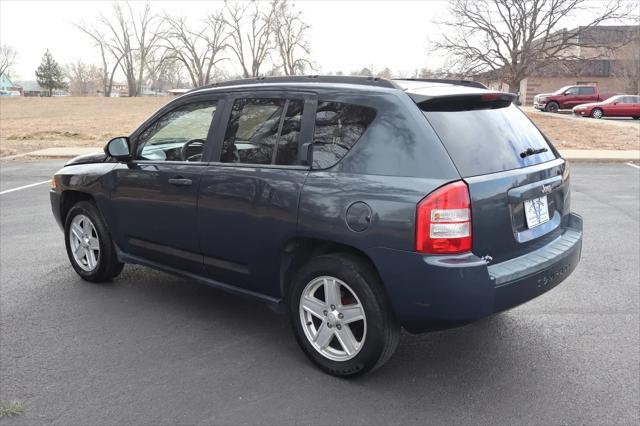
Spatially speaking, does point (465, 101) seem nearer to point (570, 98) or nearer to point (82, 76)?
point (570, 98)

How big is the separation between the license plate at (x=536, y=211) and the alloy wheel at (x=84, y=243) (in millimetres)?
3514

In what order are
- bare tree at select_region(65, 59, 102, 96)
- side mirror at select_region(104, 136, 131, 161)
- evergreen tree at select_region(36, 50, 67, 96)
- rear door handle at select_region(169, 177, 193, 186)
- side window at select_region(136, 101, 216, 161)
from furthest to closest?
bare tree at select_region(65, 59, 102, 96) < evergreen tree at select_region(36, 50, 67, 96) < side mirror at select_region(104, 136, 131, 161) < side window at select_region(136, 101, 216, 161) < rear door handle at select_region(169, 177, 193, 186)

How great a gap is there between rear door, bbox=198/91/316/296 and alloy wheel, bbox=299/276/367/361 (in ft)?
1.06

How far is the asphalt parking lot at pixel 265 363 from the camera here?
3.02 m

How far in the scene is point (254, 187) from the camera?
3629mm

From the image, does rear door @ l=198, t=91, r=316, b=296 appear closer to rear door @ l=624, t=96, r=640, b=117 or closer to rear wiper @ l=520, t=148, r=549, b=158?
rear wiper @ l=520, t=148, r=549, b=158

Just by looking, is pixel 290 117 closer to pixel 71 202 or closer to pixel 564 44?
pixel 71 202

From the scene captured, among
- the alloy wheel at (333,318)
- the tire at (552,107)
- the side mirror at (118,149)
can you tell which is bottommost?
the alloy wheel at (333,318)

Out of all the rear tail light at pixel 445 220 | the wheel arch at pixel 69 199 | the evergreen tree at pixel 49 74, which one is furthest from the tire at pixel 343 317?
the evergreen tree at pixel 49 74

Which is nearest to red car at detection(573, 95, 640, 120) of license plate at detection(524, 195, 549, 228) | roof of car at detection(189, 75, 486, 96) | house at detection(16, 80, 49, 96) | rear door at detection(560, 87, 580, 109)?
rear door at detection(560, 87, 580, 109)

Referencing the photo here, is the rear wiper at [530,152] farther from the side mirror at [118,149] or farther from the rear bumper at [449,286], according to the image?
the side mirror at [118,149]

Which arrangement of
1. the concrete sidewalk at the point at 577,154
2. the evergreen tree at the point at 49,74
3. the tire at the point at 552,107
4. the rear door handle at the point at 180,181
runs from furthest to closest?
the evergreen tree at the point at 49,74
the tire at the point at 552,107
the concrete sidewalk at the point at 577,154
the rear door handle at the point at 180,181

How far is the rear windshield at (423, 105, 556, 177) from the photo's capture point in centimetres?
312

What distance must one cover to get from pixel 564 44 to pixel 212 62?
187ft
